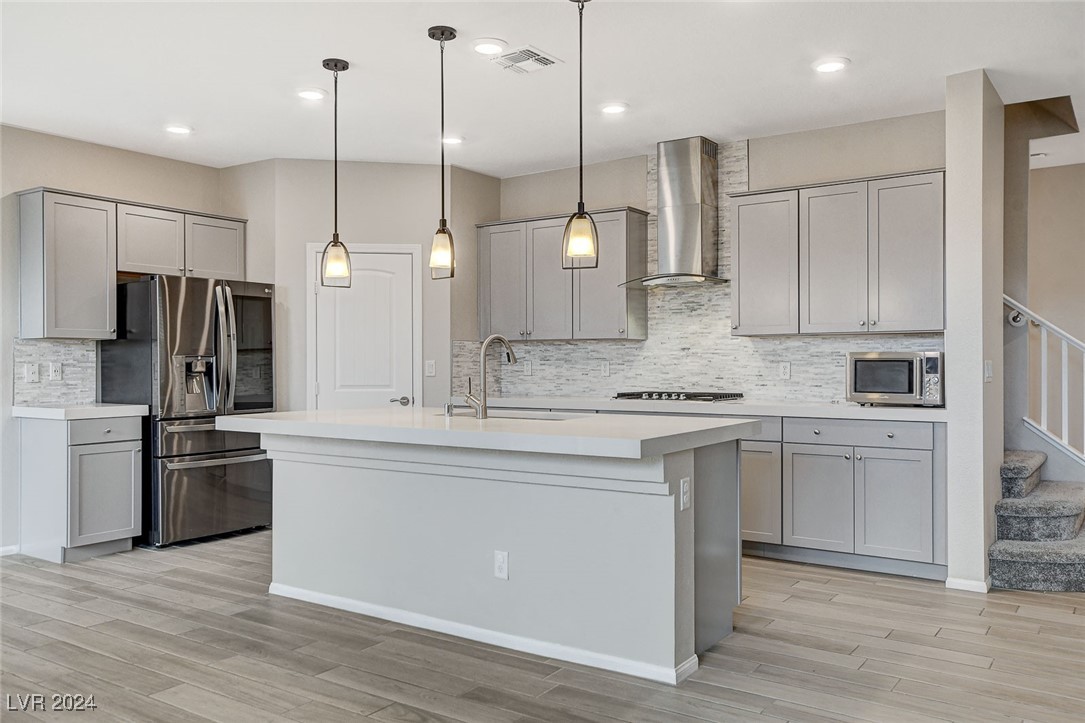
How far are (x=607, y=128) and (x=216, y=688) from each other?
4.01 metres

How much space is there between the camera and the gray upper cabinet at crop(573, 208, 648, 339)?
19.7 ft

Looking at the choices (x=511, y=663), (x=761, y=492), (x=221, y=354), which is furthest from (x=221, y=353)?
(x=761, y=492)

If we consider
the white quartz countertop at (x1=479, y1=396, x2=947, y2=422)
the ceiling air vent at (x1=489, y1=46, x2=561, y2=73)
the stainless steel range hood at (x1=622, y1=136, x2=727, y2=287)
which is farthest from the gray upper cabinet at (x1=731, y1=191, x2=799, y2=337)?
the ceiling air vent at (x1=489, y1=46, x2=561, y2=73)

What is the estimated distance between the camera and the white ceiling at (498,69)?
370 cm

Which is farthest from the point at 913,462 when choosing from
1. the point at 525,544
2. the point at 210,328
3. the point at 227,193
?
the point at 227,193

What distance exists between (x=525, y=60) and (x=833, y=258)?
227cm

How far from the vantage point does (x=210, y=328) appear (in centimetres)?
566

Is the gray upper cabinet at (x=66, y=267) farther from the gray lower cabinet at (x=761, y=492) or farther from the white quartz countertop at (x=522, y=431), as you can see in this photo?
the gray lower cabinet at (x=761, y=492)

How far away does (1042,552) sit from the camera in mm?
4316

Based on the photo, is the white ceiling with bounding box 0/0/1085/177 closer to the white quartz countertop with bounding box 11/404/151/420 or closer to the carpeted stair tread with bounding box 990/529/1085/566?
the white quartz countertop with bounding box 11/404/151/420

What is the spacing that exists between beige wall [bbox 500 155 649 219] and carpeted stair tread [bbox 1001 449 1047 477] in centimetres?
294

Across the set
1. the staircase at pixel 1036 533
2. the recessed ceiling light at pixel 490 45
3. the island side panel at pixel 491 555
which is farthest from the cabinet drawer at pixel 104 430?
the staircase at pixel 1036 533

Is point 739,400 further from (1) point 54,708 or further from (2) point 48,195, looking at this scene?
(2) point 48,195

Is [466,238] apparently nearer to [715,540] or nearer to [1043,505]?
[715,540]
